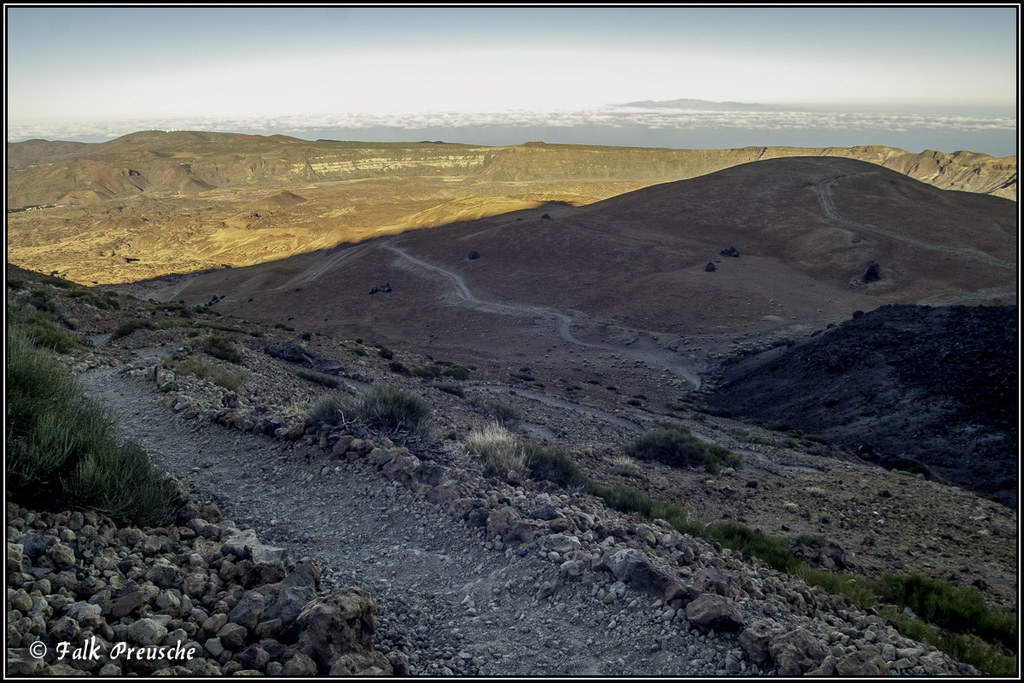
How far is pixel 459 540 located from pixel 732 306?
1235 inches

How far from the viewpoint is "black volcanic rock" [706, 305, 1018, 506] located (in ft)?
52.9

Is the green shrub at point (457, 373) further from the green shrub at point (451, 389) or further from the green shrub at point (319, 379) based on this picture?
the green shrub at point (319, 379)

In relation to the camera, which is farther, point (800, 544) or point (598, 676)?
point (800, 544)

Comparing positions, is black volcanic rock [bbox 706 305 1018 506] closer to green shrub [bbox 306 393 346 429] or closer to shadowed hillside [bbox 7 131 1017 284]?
green shrub [bbox 306 393 346 429]

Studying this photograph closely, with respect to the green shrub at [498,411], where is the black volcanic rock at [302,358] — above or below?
above

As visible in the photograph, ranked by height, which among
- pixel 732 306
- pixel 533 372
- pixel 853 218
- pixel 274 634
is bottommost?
pixel 533 372

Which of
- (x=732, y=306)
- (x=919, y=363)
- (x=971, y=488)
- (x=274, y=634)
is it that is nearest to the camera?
(x=274, y=634)

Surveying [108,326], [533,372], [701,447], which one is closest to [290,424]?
[701,447]

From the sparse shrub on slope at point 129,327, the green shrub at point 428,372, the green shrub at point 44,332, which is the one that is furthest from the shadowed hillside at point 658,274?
the green shrub at point 44,332

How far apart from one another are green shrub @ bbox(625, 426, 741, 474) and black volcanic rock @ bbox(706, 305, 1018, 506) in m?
5.91

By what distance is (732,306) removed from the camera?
33.7 m

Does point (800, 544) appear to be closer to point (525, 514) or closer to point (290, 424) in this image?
point (525, 514)

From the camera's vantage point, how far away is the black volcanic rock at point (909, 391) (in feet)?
52.9

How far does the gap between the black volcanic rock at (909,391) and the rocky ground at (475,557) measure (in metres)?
5.84
